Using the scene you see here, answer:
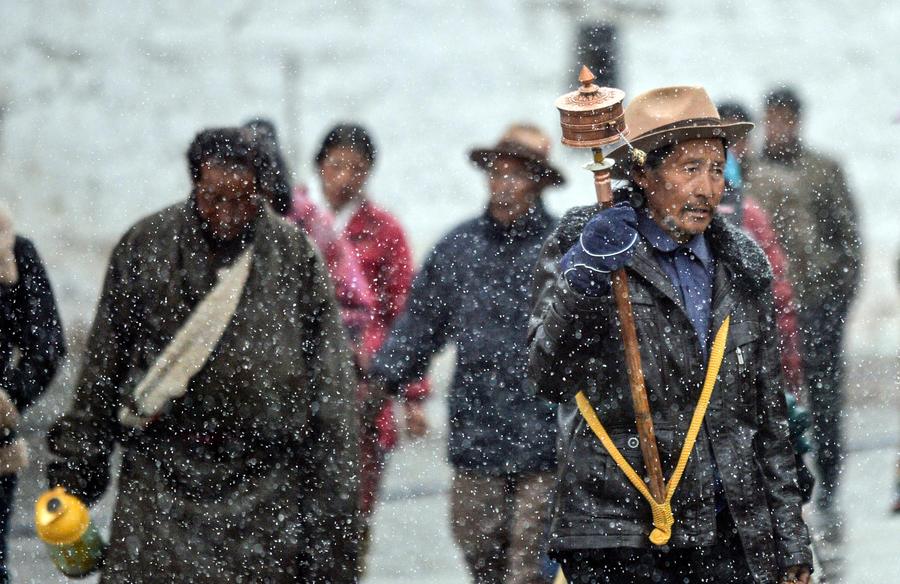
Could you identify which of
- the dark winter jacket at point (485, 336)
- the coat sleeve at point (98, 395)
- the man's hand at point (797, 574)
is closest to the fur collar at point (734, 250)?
the man's hand at point (797, 574)

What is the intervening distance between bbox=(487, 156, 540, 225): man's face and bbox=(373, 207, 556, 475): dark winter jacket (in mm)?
39

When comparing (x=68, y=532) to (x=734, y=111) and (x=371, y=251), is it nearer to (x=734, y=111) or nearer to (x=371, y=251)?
(x=371, y=251)

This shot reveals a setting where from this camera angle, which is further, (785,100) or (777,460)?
(785,100)

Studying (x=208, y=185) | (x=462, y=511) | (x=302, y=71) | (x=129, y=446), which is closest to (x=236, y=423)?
(x=129, y=446)

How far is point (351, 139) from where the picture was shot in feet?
27.7

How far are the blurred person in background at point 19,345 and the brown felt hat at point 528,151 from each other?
1.67m

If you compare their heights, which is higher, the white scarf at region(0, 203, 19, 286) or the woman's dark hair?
the woman's dark hair

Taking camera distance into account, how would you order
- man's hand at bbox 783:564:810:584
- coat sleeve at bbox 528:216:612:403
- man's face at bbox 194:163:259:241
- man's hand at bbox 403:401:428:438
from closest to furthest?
coat sleeve at bbox 528:216:612:403, man's hand at bbox 783:564:810:584, man's face at bbox 194:163:259:241, man's hand at bbox 403:401:428:438

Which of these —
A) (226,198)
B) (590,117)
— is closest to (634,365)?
(590,117)

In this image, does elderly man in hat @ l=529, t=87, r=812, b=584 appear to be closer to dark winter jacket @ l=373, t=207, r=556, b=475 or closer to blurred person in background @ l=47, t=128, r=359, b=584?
blurred person in background @ l=47, t=128, r=359, b=584

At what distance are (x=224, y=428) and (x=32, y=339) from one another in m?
1.17

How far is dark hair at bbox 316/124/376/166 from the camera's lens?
27.7 ft

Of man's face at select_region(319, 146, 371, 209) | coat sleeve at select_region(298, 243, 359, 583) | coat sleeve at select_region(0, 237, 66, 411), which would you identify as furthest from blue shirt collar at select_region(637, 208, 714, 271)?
man's face at select_region(319, 146, 371, 209)

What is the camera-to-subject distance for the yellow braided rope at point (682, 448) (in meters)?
4.32
